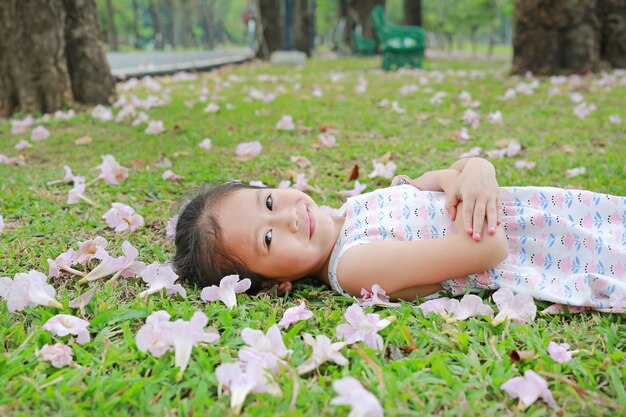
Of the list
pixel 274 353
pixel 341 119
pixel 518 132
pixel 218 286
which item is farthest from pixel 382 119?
pixel 274 353

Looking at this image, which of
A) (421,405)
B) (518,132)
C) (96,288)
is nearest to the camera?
(421,405)

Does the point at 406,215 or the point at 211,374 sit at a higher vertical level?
the point at 406,215

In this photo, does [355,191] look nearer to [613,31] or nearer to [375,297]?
[375,297]

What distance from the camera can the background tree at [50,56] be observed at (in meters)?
5.25

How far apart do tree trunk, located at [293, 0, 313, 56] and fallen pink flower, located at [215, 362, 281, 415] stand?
59.9ft

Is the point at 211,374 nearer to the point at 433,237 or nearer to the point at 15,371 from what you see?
the point at 15,371

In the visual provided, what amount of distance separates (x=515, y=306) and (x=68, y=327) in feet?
Answer: 4.55

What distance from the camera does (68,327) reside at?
68.3 inches

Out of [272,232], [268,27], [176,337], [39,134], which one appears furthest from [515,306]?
[268,27]

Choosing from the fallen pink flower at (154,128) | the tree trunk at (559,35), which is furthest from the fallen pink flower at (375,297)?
the tree trunk at (559,35)

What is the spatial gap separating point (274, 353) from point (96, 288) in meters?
0.80

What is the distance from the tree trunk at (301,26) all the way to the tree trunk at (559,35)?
1113cm

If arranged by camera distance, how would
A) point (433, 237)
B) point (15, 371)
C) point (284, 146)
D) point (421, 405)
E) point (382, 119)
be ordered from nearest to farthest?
point (421, 405) < point (15, 371) < point (433, 237) < point (284, 146) < point (382, 119)

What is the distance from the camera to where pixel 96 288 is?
2.04 m
